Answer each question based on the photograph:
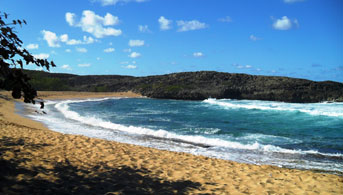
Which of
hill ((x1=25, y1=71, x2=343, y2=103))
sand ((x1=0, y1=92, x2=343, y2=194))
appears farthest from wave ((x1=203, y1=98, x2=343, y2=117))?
sand ((x1=0, y1=92, x2=343, y2=194))

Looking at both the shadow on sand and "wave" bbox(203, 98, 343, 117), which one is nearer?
the shadow on sand

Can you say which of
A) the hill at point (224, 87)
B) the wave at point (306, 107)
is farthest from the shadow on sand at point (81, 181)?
the hill at point (224, 87)

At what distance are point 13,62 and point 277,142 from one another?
35.7ft

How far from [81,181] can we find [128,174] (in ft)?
3.55

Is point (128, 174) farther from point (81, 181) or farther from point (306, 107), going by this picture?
point (306, 107)

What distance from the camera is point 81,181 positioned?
4.91m

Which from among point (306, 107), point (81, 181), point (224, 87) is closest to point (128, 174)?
point (81, 181)

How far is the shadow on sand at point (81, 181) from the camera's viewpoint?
435 centimetres

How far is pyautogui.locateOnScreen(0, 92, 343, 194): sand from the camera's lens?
4.68 m

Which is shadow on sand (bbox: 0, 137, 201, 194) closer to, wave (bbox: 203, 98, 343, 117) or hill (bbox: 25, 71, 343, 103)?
wave (bbox: 203, 98, 343, 117)

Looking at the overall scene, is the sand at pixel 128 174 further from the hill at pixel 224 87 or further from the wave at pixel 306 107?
the hill at pixel 224 87

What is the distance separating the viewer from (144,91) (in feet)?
204

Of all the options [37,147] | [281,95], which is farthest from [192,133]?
[281,95]

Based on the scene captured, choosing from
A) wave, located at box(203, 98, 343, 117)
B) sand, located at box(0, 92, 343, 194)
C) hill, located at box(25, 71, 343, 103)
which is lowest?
sand, located at box(0, 92, 343, 194)
